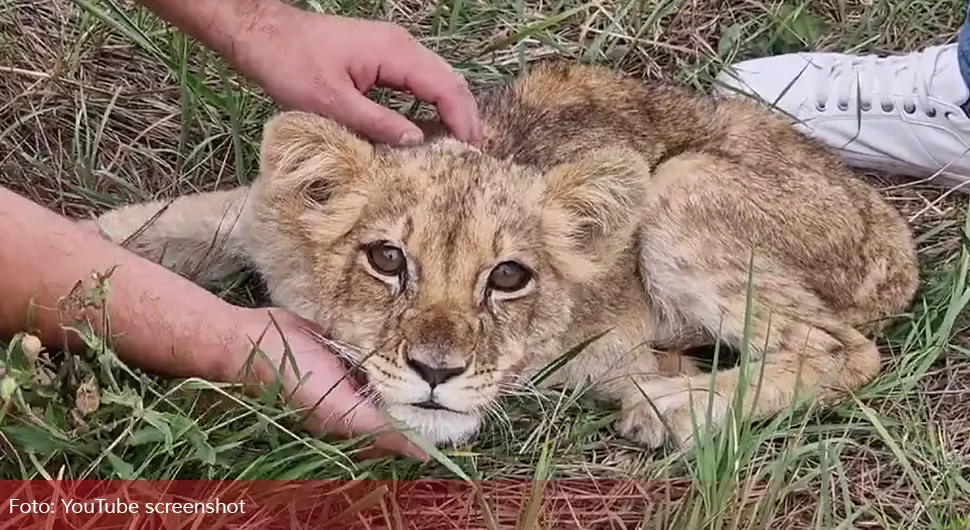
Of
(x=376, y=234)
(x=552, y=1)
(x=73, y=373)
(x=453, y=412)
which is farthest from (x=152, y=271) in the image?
(x=552, y=1)

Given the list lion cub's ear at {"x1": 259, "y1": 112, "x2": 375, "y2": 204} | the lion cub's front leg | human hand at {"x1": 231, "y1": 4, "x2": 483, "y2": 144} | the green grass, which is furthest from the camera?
the lion cub's front leg

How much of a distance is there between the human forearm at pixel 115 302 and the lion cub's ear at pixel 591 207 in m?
0.89

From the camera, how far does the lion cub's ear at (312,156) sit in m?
3.34

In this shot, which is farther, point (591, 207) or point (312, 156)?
point (591, 207)

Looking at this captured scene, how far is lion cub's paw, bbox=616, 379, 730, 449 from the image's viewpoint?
340 centimetres

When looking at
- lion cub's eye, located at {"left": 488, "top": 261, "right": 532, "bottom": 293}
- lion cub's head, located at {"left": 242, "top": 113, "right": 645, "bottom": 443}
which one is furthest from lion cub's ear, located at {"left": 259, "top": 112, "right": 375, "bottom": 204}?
lion cub's eye, located at {"left": 488, "top": 261, "right": 532, "bottom": 293}

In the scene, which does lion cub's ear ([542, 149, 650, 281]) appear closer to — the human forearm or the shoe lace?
the human forearm

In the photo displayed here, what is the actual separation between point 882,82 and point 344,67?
211 cm

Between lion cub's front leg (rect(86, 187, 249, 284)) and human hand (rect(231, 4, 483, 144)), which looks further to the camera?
lion cub's front leg (rect(86, 187, 249, 284))

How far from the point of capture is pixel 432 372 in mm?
Result: 3027

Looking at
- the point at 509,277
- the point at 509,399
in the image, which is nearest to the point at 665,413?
the point at 509,399

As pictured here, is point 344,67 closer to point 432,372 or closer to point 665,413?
point 432,372

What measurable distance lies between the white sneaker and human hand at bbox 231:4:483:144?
137 centimetres

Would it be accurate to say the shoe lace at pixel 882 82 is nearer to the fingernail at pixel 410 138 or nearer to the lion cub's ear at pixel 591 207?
the lion cub's ear at pixel 591 207
